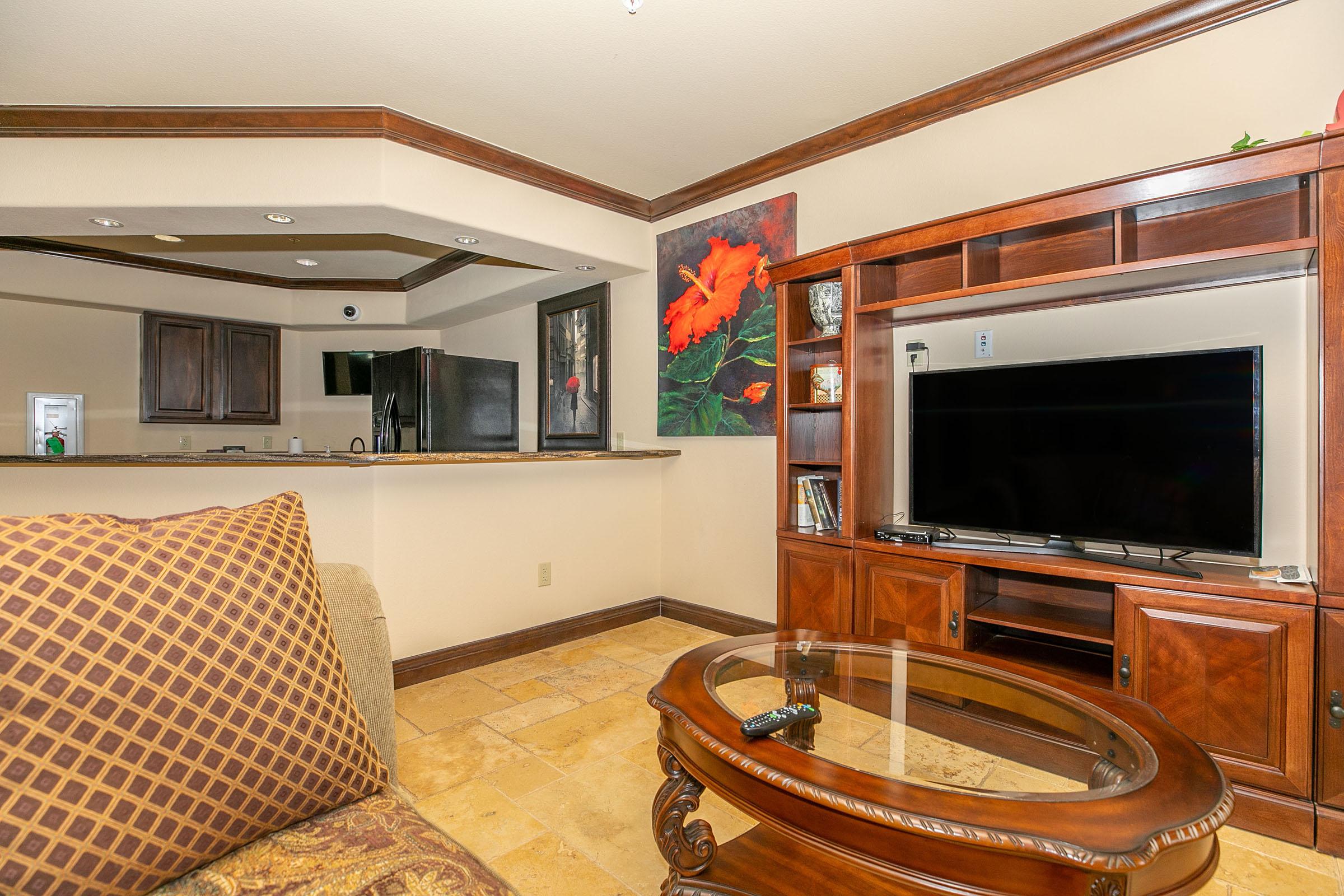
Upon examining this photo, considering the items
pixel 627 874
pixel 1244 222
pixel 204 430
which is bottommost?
pixel 627 874

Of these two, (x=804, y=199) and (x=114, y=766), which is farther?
(x=804, y=199)

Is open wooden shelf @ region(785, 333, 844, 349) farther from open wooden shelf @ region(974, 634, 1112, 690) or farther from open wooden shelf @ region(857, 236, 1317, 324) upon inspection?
open wooden shelf @ region(974, 634, 1112, 690)

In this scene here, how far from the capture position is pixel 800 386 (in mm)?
3188

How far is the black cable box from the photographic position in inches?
104

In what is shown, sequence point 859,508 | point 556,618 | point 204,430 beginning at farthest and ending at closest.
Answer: point 204,430 < point 556,618 < point 859,508

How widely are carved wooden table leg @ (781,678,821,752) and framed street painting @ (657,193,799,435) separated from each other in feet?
6.85

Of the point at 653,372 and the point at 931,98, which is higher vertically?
the point at 931,98

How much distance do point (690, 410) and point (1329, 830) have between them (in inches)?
120

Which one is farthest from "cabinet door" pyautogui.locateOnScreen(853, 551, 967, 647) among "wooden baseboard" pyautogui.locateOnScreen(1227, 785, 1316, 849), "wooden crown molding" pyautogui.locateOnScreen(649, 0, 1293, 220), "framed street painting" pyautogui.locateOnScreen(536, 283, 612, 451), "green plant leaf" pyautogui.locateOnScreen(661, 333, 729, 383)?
"framed street painting" pyautogui.locateOnScreen(536, 283, 612, 451)

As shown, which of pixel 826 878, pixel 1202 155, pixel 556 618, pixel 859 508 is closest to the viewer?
pixel 826 878

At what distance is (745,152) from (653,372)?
4.61 feet

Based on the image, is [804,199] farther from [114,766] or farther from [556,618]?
[114,766]

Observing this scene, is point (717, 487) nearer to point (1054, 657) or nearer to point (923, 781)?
point (1054, 657)

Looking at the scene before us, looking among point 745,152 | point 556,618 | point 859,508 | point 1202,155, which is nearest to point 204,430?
point 556,618
